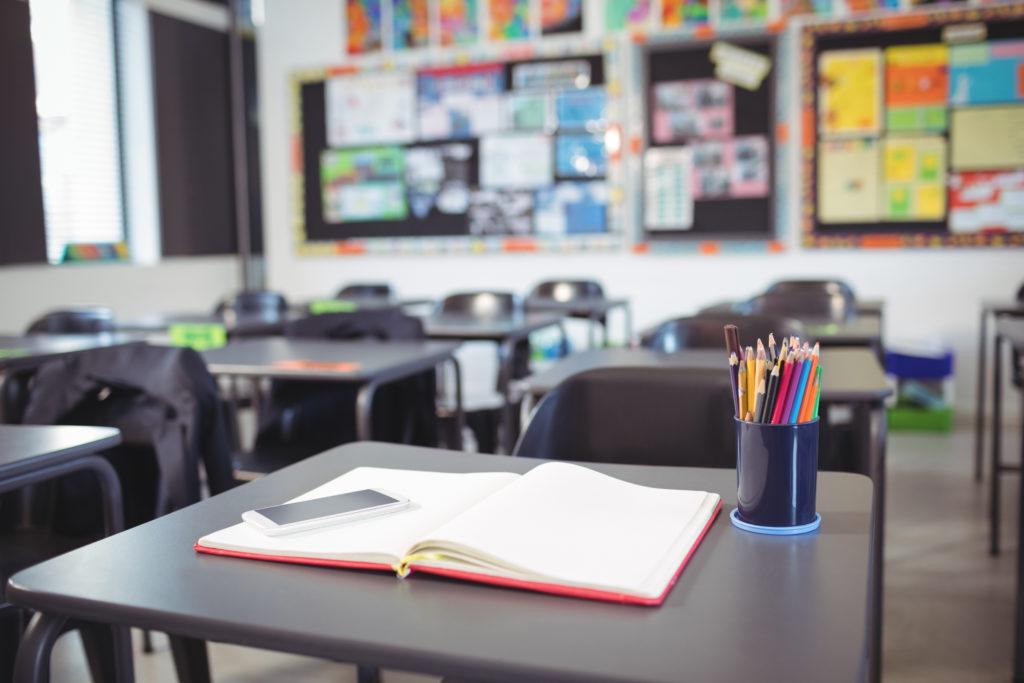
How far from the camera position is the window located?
16.3ft

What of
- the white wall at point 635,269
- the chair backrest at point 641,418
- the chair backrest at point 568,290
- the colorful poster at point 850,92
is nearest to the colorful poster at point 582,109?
the white wall at point 635,269

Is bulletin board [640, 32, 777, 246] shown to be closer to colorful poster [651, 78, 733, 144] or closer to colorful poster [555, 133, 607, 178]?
colorful poster [651, 78, 733, 144]

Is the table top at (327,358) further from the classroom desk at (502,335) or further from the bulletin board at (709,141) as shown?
the bulletin board at (709,141)

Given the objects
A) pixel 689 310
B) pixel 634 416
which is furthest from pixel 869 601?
pixel 689 310

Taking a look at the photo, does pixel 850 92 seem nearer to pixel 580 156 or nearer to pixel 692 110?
pixel 692 110

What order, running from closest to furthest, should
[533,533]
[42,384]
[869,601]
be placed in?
[869,601], [533,533], [42,384]

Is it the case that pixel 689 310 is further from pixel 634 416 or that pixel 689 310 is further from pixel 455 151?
pixel 634 416

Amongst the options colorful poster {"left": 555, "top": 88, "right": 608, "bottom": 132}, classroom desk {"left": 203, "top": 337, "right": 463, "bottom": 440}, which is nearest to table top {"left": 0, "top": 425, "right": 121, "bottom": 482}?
classroom desk {"left": 203, "top": 337, "right": 463, "bottom": 440}

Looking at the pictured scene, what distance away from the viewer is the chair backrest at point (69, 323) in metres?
3.66

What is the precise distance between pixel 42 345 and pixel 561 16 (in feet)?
12.3

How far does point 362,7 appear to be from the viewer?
618cm

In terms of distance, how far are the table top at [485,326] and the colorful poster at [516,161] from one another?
2.05m

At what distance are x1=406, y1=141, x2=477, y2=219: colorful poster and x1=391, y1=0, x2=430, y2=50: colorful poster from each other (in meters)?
0.67

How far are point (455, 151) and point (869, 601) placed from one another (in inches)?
217
